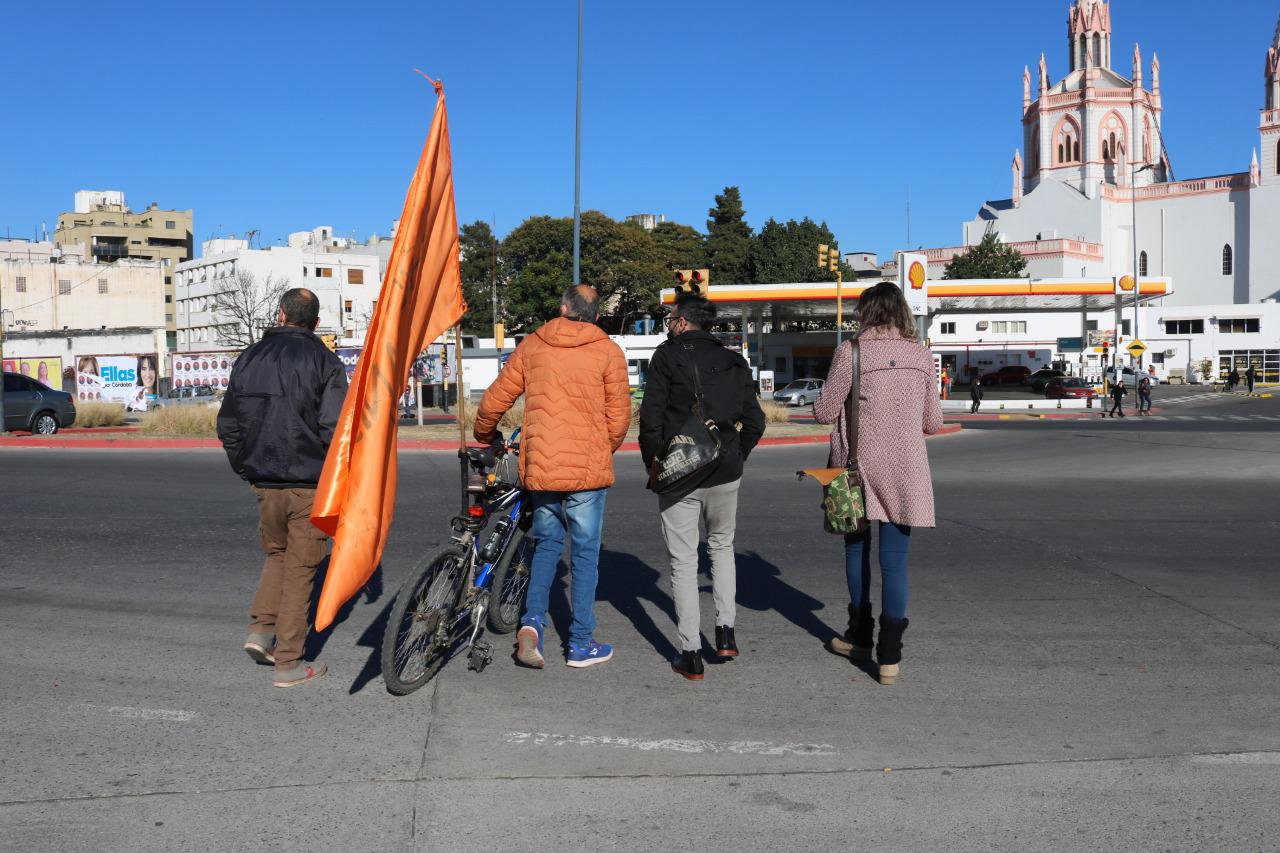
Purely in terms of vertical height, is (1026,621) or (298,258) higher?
(298,258)

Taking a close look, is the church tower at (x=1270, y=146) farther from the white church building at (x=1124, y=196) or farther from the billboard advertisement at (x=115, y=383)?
the billboard advertisement at (x=115, y=383)

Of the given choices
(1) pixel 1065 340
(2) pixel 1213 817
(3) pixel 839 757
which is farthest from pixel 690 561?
(1) pixel 1065 340

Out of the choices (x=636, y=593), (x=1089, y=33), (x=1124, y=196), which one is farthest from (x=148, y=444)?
(x=1089, y=33)

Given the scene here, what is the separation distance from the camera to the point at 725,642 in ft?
18.0

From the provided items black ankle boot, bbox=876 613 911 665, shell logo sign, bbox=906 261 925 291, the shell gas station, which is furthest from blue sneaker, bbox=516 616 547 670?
the shell gas station

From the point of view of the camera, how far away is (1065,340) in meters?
52.6

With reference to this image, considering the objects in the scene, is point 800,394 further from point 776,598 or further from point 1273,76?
point 1273,76

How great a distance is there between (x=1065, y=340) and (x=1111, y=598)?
1923 inches

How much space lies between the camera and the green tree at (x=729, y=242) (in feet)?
280

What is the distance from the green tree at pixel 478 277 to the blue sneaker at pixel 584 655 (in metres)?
74.1

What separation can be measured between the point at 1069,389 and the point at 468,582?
4619cm

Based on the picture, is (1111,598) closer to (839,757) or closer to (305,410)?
(839,757)

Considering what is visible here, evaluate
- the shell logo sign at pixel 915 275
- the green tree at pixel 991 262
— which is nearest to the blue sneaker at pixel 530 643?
the shell logo sign at pixel 915 275

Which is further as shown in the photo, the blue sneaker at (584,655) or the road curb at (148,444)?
the road curb at (148,444)
